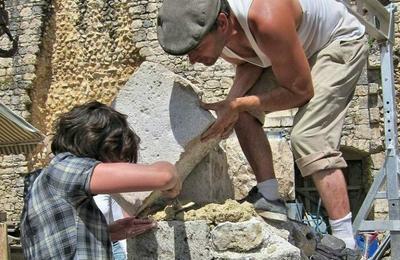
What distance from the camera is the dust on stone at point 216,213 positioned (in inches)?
109

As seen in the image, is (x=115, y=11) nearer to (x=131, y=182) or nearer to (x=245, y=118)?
(x=245, y=118)

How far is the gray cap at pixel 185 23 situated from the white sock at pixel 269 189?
672 mm

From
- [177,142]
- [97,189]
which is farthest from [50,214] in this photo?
[177,142]

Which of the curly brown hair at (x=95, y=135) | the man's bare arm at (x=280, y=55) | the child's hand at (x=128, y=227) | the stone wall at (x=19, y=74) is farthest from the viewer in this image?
the stone wall at (x=19, y=74)

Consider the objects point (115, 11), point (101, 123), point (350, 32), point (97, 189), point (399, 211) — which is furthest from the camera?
point (115, 11)

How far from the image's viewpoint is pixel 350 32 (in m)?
3.10

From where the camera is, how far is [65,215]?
2238 mm

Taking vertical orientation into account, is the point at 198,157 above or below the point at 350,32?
below

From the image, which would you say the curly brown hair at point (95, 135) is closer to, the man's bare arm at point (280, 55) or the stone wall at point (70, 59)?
the man's bare arm at point (280, 55)

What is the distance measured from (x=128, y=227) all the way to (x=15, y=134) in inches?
163


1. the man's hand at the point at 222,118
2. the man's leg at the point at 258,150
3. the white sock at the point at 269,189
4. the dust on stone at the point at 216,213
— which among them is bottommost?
the dust on stone at the point at 216,213

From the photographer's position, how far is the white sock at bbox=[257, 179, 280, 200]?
9.73 feet

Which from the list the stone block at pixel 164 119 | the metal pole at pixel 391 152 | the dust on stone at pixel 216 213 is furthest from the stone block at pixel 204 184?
the metal pole at pixel 391 152

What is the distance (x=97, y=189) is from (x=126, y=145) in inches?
10.2
